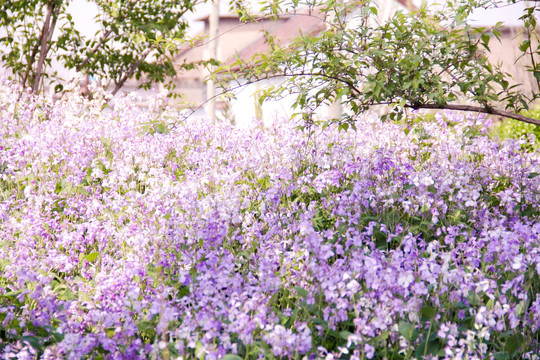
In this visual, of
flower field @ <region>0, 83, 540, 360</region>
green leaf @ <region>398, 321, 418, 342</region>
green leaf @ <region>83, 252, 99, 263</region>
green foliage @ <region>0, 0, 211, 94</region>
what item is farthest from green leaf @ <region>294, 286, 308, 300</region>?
green foliage @ <region>0, 0, 211, 94</region>

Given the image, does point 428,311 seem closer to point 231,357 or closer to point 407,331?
point 407,331

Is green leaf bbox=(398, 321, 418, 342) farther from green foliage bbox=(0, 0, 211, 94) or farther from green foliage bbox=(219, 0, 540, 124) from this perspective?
green foliage bbox=(0, 0, 211, 94)

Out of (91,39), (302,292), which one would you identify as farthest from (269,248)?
(91,39)

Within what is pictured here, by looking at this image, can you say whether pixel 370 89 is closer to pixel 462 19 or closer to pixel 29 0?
pixel 462 19

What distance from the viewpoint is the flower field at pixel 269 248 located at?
8.18 feet

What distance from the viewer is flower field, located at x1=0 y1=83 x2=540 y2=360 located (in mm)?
2494

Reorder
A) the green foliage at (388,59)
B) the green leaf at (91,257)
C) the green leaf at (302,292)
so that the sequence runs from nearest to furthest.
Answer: the green leaf at (302,292) < the green leaf at (91,257) < the green foliage at (388,59)

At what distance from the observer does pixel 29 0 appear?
9070 millimetres

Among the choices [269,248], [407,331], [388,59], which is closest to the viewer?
[407,331]

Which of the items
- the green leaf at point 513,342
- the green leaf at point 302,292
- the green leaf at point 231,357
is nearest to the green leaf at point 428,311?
the green leaf at point 513,342

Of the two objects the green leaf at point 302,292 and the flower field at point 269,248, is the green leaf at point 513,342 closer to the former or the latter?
the flower field at point 269,248

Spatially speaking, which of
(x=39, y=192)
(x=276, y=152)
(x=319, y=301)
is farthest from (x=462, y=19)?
(x=39, y=192)

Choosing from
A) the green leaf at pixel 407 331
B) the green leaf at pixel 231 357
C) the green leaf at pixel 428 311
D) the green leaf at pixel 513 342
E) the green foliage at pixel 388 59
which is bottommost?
the green leaf at pixel 513 342

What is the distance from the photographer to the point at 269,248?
338 cm
